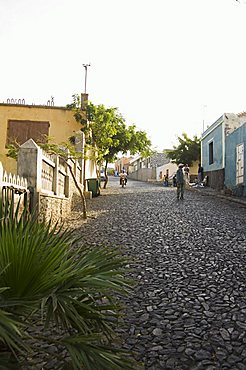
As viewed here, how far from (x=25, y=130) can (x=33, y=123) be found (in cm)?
55

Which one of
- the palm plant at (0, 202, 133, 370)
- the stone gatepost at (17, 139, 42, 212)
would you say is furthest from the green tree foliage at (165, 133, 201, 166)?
the palm plant at (0, 202, 133, 370)

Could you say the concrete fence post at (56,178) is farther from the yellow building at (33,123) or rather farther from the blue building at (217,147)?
the blue building at (217,147)

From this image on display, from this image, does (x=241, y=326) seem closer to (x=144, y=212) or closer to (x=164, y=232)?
(x=164, y=232)

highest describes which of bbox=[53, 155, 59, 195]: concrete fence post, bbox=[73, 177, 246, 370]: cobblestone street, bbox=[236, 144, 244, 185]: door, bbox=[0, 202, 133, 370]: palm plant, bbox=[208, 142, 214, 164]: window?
bbox=[208, 142, 214, 164]: window

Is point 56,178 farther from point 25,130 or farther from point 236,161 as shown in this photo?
point 236,161

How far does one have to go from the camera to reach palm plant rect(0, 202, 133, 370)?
1.94m

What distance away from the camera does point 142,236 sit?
801 cm

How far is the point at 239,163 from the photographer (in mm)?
17844

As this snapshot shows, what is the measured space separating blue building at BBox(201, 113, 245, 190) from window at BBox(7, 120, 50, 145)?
34.2ft

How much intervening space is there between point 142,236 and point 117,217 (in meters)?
3.10

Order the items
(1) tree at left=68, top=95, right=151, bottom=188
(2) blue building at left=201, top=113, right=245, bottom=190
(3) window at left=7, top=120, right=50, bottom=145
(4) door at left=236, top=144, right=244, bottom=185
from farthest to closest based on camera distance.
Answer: (2) blue building at left=201, top=113, right=245, bottom=190
(1) tree at left=68, top=95, right=151, bottom=188
(3) window at left=7, top=120, right=50, bottom=145
(4) door at left=236, top=144, right=244, bottom=185

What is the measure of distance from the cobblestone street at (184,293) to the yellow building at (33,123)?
10.3 meters

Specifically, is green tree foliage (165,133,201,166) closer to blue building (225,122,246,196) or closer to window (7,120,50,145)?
blue building (225,122,246,196)

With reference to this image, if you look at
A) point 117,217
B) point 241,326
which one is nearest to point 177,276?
point 241,326
